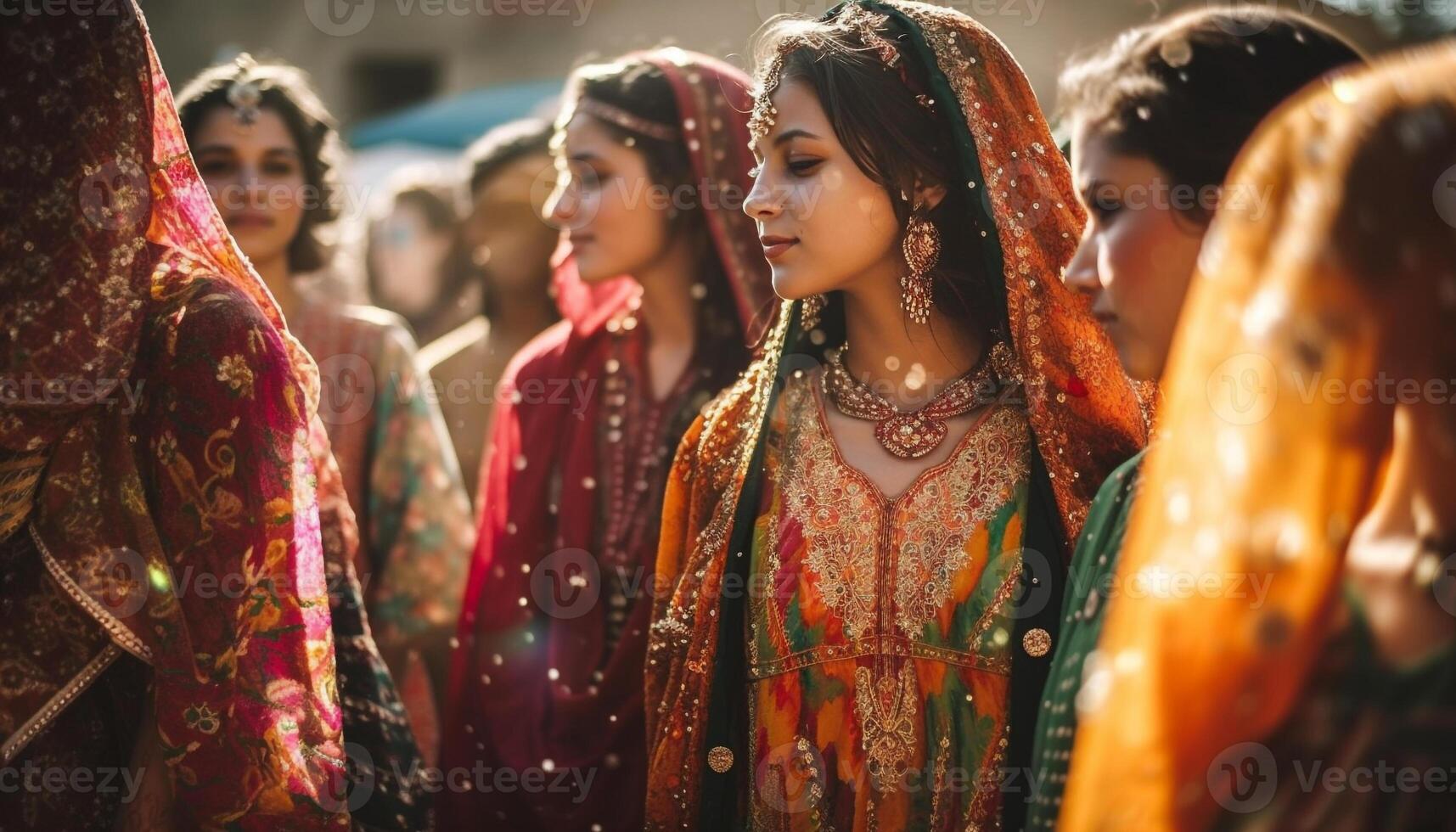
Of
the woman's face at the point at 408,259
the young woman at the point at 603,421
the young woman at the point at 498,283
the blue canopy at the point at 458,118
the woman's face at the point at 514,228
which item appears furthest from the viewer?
the blue canopy at the point at 458,118

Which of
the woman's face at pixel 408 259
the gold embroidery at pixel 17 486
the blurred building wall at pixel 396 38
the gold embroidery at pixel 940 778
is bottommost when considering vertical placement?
the gold embroidery at pixel 940 778

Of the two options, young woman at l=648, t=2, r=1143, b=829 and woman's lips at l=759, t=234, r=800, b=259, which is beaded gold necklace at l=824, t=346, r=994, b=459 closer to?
young woman at l=648, t=2, r=1143, b=829

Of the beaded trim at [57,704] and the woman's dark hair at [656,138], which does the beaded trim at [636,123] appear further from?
the beaded trim at [57,704]

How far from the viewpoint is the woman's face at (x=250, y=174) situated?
3.19 metres

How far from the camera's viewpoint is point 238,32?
10703mm

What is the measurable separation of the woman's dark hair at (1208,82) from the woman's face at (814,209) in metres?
0.60

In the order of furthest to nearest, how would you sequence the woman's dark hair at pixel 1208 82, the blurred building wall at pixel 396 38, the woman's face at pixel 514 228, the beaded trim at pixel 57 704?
the blurred building wall at pixel 396 38
the woman's face at pixel 514 228
the beaded trim at pixel 57 704
the woman's dark hair at pixel 1208 82

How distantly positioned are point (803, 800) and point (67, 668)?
43.6 inches

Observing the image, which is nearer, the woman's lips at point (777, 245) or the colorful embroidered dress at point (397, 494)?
the woman's lips at point (777, 245)

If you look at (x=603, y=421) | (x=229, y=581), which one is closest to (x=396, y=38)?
(x=603, y=421)

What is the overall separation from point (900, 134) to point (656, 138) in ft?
3.58

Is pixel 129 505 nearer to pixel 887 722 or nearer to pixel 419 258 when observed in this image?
pixel 887 722

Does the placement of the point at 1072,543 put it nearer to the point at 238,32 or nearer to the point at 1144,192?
the point at 1144,192

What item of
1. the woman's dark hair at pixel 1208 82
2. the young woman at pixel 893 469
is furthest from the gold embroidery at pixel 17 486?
the woman's dark hair at pixel 1208 82
